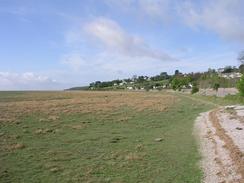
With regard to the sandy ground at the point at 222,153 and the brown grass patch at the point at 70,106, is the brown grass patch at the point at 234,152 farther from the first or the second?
the brown grass patch at the point at 70,106

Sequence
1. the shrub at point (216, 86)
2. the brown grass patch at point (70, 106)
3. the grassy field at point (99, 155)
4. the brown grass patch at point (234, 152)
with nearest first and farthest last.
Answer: the brown grass patch at point (234, 152), the grassy field at point (99, 155), the brown grass patch at point (70, 106), the shrub at point (216, 86)

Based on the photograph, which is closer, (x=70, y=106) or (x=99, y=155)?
(x=99, y=155)

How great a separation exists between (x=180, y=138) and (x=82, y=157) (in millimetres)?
8919

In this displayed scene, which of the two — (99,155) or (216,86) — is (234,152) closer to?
(99,155)

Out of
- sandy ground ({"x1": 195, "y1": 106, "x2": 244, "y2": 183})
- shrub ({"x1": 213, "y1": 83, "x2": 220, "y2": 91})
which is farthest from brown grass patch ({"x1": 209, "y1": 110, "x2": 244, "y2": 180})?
shrub ({"x1": 213, "y1": 83, "x2": 220, "y2": 91})

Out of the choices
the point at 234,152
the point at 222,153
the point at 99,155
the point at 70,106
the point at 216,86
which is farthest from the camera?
the point at 216,86

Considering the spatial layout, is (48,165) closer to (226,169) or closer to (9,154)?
(9,154)

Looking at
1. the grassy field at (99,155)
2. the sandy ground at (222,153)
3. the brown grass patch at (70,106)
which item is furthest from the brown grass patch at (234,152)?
the brown grass patch at (70,106)

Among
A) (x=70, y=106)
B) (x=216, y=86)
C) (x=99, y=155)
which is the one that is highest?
(x=216, y=86)

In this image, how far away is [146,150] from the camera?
2388cm

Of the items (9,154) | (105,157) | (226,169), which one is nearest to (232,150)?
(226,169)

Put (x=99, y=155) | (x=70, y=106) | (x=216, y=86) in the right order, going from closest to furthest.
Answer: (x=99, y=155), (x=70, y=106), (x=216, y=86)

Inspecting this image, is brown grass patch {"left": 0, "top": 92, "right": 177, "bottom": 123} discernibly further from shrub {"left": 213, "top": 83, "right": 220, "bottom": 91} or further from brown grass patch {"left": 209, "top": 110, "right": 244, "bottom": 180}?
shrub {"left": 213, "top": 83, "right": 220, "bottom": 91}

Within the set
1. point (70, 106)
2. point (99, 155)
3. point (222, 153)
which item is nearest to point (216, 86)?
point (70, 106)
